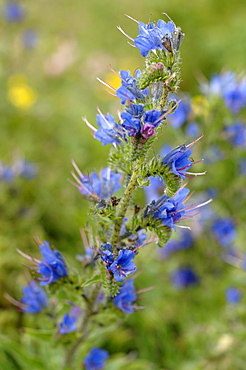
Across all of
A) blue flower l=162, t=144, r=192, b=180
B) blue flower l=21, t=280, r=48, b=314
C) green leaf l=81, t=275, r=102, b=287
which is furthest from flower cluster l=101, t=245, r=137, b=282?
blue flower l=21, t=280, r=48, b=314

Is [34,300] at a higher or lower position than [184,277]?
lower

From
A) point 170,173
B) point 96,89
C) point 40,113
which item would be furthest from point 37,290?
point 96,89

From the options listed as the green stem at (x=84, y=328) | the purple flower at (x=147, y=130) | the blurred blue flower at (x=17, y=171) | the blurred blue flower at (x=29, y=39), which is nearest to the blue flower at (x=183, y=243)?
the blurred blue flower at (x=17, y=171)

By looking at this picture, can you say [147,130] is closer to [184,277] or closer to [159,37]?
[159,37]

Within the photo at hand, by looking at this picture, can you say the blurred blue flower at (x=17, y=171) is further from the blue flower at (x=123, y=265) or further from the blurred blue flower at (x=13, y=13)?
the blurred blue flower at (x=13, y=13)

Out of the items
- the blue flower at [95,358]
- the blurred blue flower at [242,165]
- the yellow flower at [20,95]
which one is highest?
the yellow flower at [20,95]

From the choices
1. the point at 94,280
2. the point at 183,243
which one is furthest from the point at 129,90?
the point at 183,243
